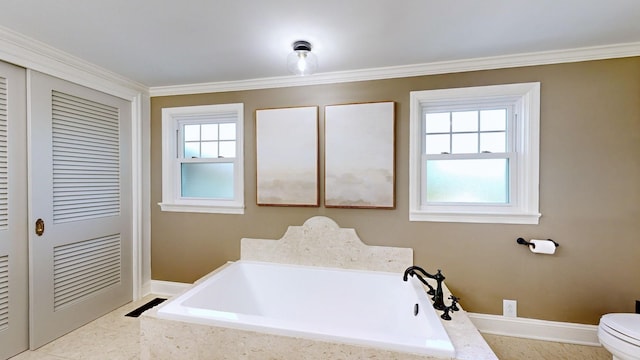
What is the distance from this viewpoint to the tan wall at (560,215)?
74.8 inches

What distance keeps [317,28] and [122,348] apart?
257cm

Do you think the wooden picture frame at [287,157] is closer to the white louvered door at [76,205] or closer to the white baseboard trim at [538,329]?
the white louvered door at [76,205]

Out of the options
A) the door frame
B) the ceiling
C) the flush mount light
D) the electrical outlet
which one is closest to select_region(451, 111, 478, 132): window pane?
the ceiling

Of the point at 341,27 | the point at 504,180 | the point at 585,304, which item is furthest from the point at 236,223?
the point at 585,304

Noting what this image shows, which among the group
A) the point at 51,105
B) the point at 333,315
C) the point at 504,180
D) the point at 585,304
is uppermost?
the point at 51,105

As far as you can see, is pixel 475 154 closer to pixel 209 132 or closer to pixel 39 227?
pixel 209 132

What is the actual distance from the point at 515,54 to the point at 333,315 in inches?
94.9

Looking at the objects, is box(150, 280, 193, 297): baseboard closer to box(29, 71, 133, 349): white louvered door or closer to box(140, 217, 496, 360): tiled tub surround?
box(29, 71, 133, 349): white louvered door

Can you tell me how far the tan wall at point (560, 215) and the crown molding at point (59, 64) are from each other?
5.78 ft

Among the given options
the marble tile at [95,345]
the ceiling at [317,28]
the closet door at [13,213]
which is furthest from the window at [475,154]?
the closet door at [13,213]

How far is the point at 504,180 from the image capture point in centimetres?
217

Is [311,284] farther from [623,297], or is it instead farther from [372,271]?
[623,297]

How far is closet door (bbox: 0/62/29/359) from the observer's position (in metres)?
1.76

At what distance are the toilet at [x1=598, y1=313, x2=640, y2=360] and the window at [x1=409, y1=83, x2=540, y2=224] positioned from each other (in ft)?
2.32
